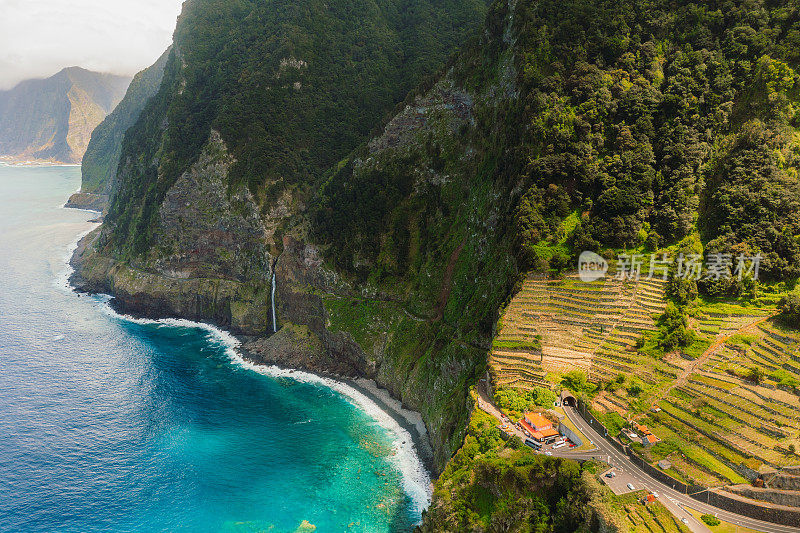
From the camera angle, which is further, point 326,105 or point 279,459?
point 326,105

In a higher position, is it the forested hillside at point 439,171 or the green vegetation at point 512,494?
the forested hillside at point 439,171

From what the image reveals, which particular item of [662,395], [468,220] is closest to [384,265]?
[468,220]

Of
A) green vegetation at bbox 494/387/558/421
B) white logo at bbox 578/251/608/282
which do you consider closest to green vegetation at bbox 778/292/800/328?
white logo at bbox 578/251/608/282

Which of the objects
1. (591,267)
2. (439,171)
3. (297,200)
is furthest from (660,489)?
(297,200)

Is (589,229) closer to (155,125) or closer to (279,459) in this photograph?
(279,459)

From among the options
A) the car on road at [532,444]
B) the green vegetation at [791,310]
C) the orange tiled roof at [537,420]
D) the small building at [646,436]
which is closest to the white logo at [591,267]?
the green vegetation at [791,310]

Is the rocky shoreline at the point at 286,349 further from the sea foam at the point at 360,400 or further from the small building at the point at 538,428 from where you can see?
the small building at the point at 538,428
